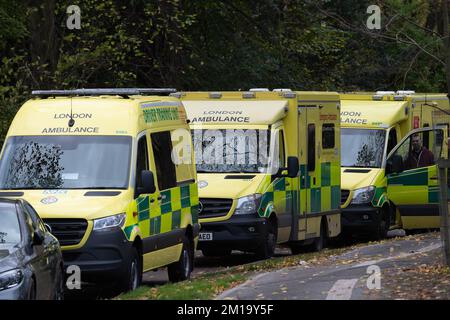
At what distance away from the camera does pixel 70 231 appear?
1410 centimetres

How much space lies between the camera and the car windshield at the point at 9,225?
39.8 ft

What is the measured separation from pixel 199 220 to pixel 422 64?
1456 cm

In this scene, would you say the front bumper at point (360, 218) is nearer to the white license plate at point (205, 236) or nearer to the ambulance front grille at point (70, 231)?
the white license plate at point (205, 236)

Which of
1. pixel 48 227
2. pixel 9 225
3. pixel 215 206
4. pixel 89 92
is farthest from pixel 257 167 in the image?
pixel 9 225

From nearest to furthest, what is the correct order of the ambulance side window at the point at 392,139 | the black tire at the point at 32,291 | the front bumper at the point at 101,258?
the black tire at the point at 32,291 < the front bumper at the point at 101,258 < the ambulance side window at the point at 392,139

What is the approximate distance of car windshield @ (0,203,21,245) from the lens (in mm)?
12141

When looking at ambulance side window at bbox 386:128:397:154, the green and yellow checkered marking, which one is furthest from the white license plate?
ambulance side window at bbox 386:128:397:154

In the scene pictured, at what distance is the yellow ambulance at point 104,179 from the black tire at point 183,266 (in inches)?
0.8

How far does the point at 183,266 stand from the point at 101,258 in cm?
271

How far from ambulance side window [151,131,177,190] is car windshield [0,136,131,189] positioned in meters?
0.77

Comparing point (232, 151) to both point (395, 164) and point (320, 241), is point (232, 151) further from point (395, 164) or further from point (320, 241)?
point (395, 164)

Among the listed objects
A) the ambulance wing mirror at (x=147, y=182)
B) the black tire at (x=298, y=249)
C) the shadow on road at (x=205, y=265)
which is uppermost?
the ambulance wing mirror at (x=147, y=182)

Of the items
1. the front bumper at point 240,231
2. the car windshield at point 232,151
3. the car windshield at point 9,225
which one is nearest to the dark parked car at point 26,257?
the car windshield at point 9,225
